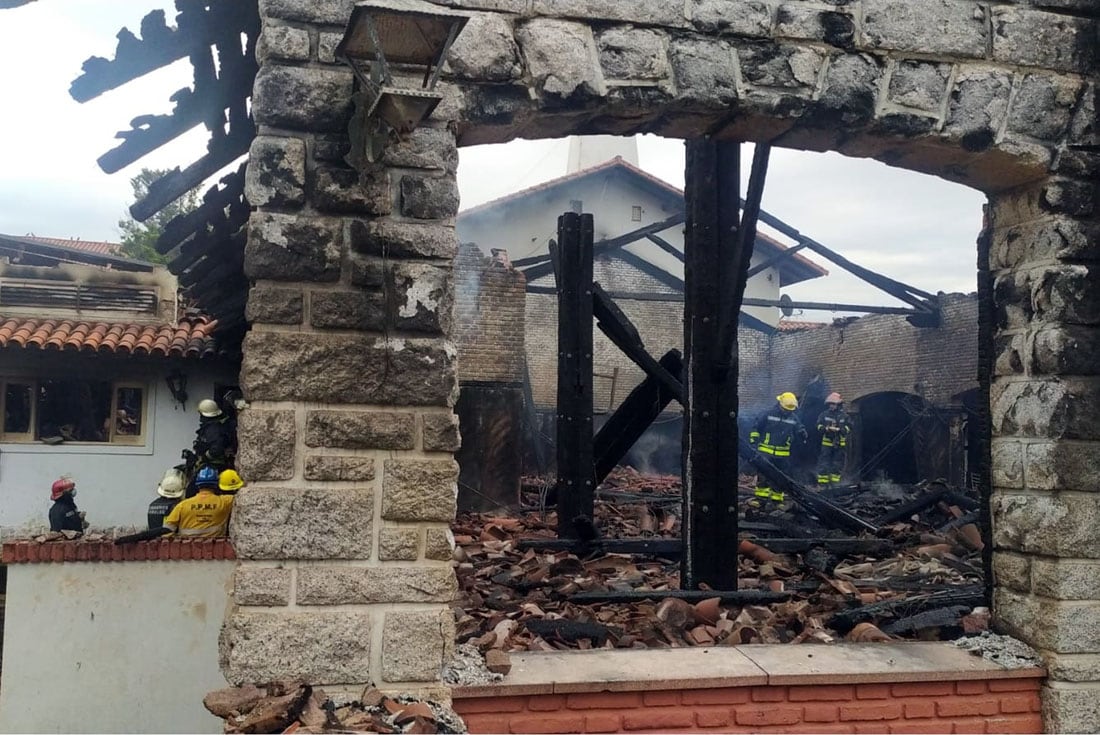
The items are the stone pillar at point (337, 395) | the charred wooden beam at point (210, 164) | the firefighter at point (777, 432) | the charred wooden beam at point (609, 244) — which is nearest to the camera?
the stone pillar at point (337, 395)

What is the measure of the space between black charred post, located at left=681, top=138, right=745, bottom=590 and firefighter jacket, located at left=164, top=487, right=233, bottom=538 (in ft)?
15.5

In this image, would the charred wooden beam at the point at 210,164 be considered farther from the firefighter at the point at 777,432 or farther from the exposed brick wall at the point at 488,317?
the exposed brick wall at the point at 488,317

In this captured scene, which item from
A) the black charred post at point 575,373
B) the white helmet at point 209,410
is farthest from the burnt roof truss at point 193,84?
the white helmet at point 209,410

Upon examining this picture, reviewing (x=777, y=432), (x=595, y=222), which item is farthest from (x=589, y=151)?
(x=777, y=432)

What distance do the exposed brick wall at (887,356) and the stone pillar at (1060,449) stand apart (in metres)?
11.5

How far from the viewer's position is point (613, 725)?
3455 millimetres

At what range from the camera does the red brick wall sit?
132 inches

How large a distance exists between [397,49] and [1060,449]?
3.18 m

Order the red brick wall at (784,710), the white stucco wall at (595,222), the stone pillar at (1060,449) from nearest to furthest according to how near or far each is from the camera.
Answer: the red brick wall at (784,710)
the stone pillar at (1060,449)
the white stucco wall at (595,222)

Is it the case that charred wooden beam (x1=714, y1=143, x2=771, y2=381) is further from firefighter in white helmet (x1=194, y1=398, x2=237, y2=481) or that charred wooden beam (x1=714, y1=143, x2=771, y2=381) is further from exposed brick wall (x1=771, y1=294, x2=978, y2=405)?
exposed brick wall (x1=771, y1=294, x2=978, y2=405)

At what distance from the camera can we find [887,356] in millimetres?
18281

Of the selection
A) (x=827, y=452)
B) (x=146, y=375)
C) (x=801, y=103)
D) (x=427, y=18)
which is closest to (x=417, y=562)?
(x=427, y=18)

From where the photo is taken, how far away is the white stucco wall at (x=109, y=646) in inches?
285

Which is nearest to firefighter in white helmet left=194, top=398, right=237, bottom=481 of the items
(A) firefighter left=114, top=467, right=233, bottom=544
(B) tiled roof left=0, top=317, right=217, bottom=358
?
(B) tiled roof left=0, top=317, right=217, bottom=358
